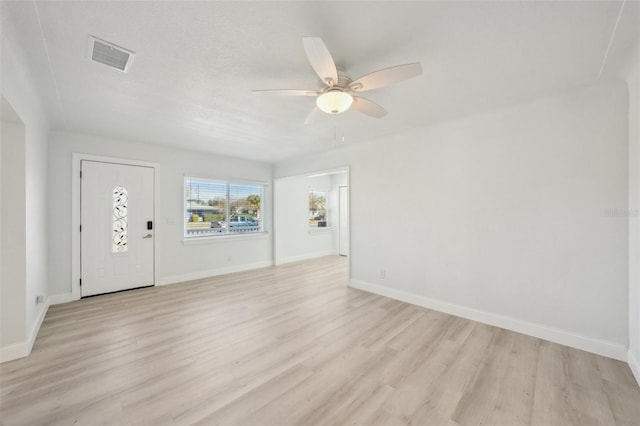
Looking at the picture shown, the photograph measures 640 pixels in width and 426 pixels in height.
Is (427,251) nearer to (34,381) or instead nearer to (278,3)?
(278,3)

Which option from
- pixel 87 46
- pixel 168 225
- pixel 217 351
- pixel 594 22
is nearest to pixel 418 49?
pixel 594 22

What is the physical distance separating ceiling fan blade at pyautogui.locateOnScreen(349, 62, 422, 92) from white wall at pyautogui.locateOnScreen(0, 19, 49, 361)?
7.79 ft

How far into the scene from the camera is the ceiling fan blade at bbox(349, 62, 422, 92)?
1593 millimetres

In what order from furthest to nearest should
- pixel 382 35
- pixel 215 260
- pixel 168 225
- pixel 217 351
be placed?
pixel 215 260, pixel 168 225, pixel 217 351, pixel 382 35

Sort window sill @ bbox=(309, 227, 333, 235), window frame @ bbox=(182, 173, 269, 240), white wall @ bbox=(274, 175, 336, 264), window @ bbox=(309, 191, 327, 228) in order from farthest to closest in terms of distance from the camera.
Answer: window @ bbox=(309, 191, 327, 228), window sill @ bbox=(309, 227, 333, 235), white wall @ bbox=(274, 175, 336, 264), window frame @ bbox=(182, 173, 269, 240)

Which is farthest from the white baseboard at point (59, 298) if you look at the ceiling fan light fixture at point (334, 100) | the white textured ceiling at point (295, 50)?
the ceiling fan light fixture at point (334, 100)

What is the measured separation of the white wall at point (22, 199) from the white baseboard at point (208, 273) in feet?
6.00

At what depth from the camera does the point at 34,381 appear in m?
1.92

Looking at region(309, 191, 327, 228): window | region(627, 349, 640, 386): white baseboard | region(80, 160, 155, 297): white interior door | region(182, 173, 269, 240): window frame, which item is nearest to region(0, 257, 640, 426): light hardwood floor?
region(627, 349, 640, 386): white baseboard

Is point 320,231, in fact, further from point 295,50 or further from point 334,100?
point 295,50

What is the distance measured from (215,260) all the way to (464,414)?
186 inches

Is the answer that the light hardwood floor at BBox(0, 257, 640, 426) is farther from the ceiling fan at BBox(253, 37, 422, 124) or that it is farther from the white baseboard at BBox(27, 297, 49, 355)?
the ceiling fan at BBox(253, 37, 422, 124)

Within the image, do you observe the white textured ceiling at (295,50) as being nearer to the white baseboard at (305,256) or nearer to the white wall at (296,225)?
the white wall at (296,225)

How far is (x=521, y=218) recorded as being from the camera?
2721 millimetres
